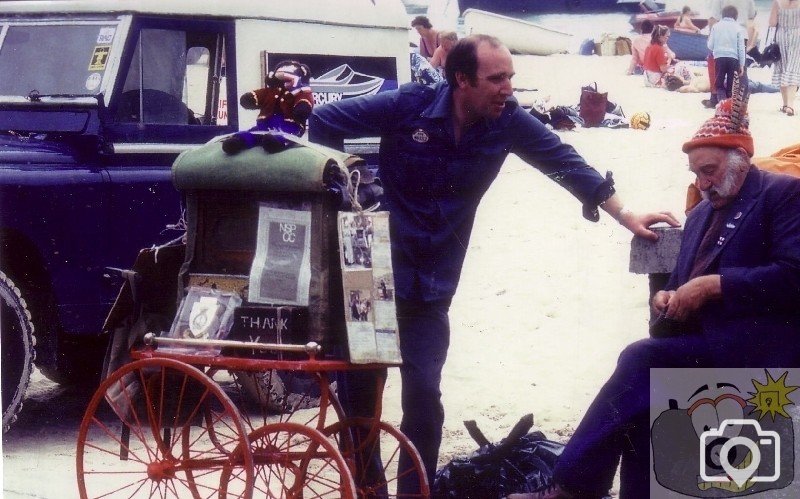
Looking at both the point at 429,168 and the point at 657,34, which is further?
the point at 657,34

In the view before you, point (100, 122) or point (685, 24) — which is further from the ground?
point (685, 24)

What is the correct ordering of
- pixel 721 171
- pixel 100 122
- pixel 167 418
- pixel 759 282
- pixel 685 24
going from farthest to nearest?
pixel 685 24
pixel 100 122
pixel 167 418
pixel 721 171
pixel 759 282

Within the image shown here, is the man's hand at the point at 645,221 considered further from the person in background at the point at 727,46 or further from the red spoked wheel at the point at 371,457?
the person in background at the point at 727,46

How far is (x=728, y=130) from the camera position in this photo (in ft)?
11.7

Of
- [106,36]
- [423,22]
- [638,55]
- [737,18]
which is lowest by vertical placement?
[106,36]

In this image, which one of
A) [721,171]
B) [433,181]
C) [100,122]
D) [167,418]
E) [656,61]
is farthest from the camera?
[656,61]

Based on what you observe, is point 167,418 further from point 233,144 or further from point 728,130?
point 728,130

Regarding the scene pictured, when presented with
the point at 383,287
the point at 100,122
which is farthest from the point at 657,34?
the point at 383,287

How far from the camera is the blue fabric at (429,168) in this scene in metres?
4.00

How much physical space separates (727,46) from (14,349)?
13.0 metres

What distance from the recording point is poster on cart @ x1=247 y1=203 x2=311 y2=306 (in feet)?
11.3

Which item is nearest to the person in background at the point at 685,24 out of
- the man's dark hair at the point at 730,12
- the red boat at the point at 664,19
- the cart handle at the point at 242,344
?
the red boat at the point at 664,19

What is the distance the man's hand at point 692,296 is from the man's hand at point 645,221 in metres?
0.39
